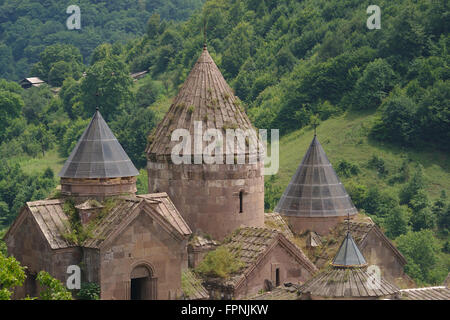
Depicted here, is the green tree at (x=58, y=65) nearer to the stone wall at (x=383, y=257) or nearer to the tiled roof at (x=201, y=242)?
the stone wall at (x=383, y=257)

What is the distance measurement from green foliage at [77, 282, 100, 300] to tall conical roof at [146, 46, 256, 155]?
8019mm

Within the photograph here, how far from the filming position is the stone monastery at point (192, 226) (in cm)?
4081

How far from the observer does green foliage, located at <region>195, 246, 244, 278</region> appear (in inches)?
1753

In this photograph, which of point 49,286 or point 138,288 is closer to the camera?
point 49,286

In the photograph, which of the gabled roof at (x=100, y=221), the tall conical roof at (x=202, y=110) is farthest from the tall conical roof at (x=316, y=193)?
the gabled roof at (x=100, y=221)

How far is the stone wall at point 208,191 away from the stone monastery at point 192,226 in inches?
1.5

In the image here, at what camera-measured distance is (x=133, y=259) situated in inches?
1625

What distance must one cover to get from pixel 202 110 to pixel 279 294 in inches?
320

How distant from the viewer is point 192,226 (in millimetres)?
46562

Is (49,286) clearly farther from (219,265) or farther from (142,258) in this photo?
(219,265)

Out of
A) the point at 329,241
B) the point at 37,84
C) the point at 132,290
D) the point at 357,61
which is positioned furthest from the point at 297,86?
the point at 132,290

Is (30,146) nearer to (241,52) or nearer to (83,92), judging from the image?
(83,92)

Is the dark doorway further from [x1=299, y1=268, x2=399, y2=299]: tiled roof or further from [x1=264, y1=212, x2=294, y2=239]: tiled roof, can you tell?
[x1=264, y1=212, x2=294, y2=239]: tiled roof

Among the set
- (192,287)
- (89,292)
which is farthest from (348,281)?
(89,292)
